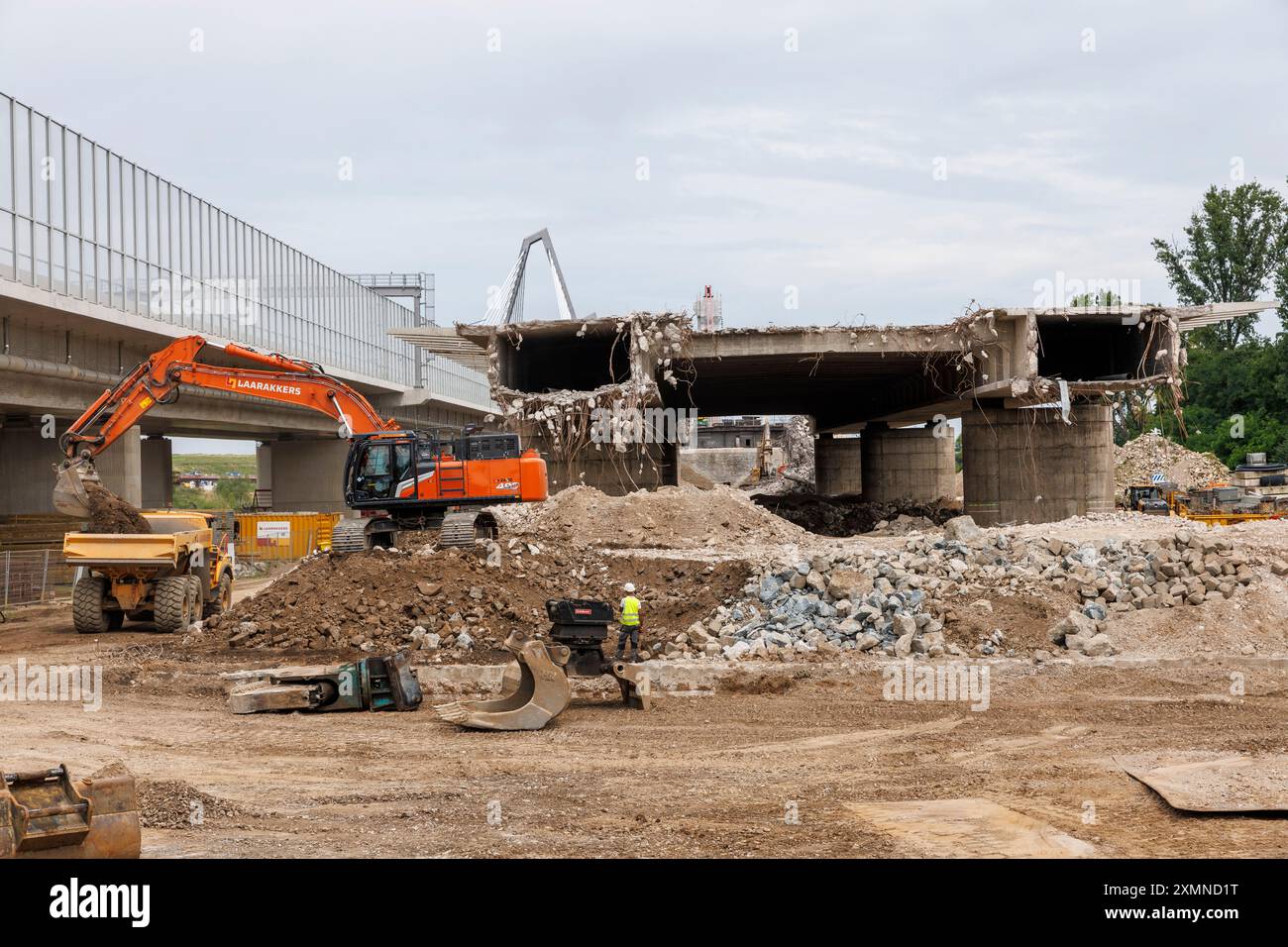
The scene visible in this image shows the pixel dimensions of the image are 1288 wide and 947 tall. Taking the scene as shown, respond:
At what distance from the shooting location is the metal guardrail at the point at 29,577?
27.3 metres

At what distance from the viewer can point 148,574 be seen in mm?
19703

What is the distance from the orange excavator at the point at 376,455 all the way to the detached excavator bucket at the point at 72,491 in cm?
42

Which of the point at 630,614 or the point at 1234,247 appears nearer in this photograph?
the point at 630,614

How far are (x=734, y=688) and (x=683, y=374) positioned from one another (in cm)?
2092

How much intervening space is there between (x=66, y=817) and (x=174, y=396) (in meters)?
16.4

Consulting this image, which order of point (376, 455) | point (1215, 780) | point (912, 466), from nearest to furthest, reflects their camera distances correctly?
point (1215, 780), point (376, 455), point (912, 466)

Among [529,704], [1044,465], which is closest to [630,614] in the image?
[529,704]

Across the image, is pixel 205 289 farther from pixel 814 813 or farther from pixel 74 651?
pixel 814 813

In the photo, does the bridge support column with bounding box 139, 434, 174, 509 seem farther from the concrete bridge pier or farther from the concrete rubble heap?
the concrete rubble heap

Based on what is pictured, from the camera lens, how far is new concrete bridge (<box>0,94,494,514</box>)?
24.6 m

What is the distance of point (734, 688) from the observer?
14.5m

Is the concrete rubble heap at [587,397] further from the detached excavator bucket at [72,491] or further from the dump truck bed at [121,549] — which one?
the detached excavator bucket at [72,491]

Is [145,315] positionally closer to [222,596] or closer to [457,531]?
[222,596]

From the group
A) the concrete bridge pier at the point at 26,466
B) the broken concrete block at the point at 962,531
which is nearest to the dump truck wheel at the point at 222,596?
the broken concrete block at the point at 962,531
